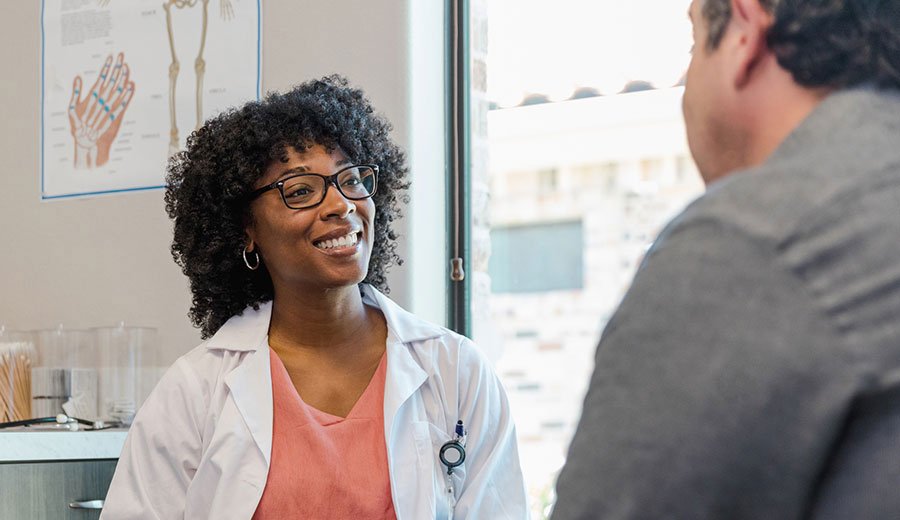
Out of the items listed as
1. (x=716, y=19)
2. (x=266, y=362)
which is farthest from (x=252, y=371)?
(x=716, y=19)

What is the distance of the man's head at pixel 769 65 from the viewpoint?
2.24ft

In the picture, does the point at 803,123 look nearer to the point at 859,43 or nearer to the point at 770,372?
the point at 859,43

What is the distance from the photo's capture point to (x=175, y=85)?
2.59 m

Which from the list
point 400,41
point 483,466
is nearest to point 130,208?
point 400,41

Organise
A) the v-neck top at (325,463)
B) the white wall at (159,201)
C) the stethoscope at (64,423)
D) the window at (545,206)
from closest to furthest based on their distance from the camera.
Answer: the v-neck top at (325,463) < the stethoscope at (64,423) < the white wall at (159,201) < the window at (545,206)

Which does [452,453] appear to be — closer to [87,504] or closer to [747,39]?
[87,504]

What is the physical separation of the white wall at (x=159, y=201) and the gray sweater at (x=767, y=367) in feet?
5.65

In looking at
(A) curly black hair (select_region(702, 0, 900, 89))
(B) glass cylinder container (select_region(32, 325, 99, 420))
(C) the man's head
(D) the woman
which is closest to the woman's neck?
(D) the woman

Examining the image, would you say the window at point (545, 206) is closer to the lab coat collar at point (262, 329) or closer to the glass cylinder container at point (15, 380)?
the lab coat collar at point (262, 329)

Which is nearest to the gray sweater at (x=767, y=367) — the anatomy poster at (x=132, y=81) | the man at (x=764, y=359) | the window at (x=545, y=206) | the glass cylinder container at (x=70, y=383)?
the man at (x=764, y=359)

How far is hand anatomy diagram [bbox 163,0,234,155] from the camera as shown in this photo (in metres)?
2.53

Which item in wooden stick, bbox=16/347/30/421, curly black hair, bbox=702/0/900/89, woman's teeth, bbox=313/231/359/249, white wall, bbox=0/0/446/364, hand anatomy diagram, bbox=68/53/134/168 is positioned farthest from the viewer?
hand anatomy diagram, bbox=68/53/134/168

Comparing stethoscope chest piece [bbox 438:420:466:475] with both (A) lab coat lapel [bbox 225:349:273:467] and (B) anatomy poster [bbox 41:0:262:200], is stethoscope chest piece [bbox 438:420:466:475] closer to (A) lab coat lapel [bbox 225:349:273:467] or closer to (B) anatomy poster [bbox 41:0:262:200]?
(A) lab coat lapel [bbox 225:349:273:467]

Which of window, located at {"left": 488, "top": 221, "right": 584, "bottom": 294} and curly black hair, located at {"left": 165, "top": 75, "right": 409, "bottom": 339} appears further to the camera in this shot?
window, located at {"left": 488, "top": 221, "right": 584, "bottom": 294}
